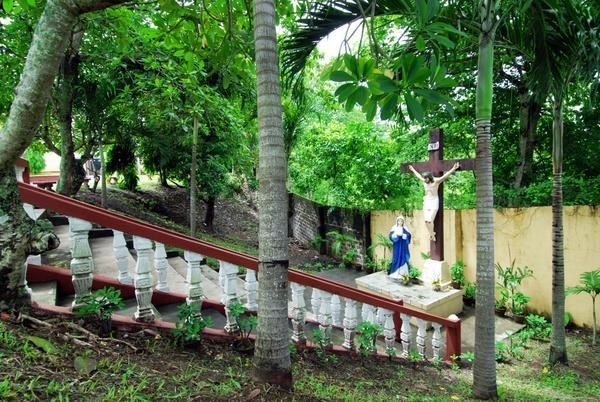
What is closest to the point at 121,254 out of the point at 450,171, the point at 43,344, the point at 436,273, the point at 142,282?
the point at 142,282

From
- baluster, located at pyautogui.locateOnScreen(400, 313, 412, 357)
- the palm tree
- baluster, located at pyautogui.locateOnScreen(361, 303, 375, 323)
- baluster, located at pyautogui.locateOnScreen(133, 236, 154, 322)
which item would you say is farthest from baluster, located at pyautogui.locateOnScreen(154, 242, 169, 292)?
the palm tree

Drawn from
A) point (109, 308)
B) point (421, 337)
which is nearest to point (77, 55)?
point (109, 308)

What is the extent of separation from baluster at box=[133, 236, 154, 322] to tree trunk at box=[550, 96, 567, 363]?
180 inches

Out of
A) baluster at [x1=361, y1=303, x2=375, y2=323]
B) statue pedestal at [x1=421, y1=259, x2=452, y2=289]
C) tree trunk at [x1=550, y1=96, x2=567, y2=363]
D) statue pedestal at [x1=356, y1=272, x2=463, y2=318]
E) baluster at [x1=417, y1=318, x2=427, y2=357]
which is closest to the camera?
baluster at [x1=361, y1=303, x2=375, y2=323]

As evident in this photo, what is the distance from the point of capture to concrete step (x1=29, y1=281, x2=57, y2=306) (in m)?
2.24

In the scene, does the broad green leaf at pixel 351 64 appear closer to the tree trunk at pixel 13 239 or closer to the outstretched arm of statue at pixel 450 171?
the tree trunk at pixel 13 239

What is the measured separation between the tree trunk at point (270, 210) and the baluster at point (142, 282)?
0.93 meters

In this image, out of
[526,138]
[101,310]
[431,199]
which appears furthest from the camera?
[526,138]

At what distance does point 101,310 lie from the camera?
206cm

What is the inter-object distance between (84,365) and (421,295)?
5666 millimetres

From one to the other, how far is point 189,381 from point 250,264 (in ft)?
3.06

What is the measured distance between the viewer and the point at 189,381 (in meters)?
1.78

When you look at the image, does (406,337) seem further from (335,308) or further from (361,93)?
(361,93)

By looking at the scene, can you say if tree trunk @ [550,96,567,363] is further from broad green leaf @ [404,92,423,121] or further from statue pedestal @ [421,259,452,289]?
broad green leaf @ [404,92,423,121]
